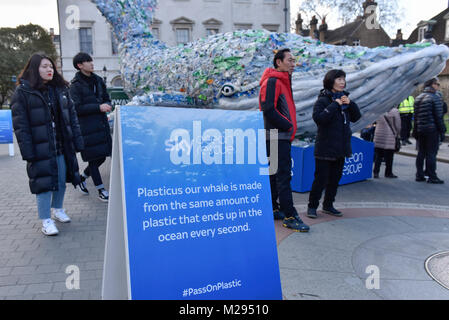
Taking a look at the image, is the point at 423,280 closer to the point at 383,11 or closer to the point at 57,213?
the point at 57,213

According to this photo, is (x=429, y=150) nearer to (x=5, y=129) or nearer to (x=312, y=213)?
(x=312, y=213)

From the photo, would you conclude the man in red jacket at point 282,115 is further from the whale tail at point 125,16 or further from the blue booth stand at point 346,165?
the whale tail at point 125,16

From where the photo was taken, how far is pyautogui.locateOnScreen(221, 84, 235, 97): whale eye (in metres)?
5.62

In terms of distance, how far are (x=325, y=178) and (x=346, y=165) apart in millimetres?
2138

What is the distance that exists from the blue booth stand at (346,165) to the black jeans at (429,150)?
969mm

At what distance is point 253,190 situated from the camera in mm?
2229

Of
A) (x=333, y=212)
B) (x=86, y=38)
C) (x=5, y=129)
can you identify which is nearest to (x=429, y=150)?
(x=333, y=212)

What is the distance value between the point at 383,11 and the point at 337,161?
85.0 feet

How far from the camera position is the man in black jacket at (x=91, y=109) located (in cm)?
495

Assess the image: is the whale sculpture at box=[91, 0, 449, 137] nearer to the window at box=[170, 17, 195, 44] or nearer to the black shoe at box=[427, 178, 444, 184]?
the black shoe at box=[427, 178, 444, 184]

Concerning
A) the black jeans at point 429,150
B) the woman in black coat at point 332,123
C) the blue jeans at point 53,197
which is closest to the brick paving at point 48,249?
the blue jeans at point 53,197

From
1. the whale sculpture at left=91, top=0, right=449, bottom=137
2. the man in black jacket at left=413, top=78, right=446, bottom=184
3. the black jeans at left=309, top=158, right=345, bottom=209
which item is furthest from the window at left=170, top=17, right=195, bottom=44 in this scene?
the black jeans at left=309, top=158, right=345, bottom=209

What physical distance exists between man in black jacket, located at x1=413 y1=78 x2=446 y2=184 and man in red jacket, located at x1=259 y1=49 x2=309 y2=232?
12.7ft
